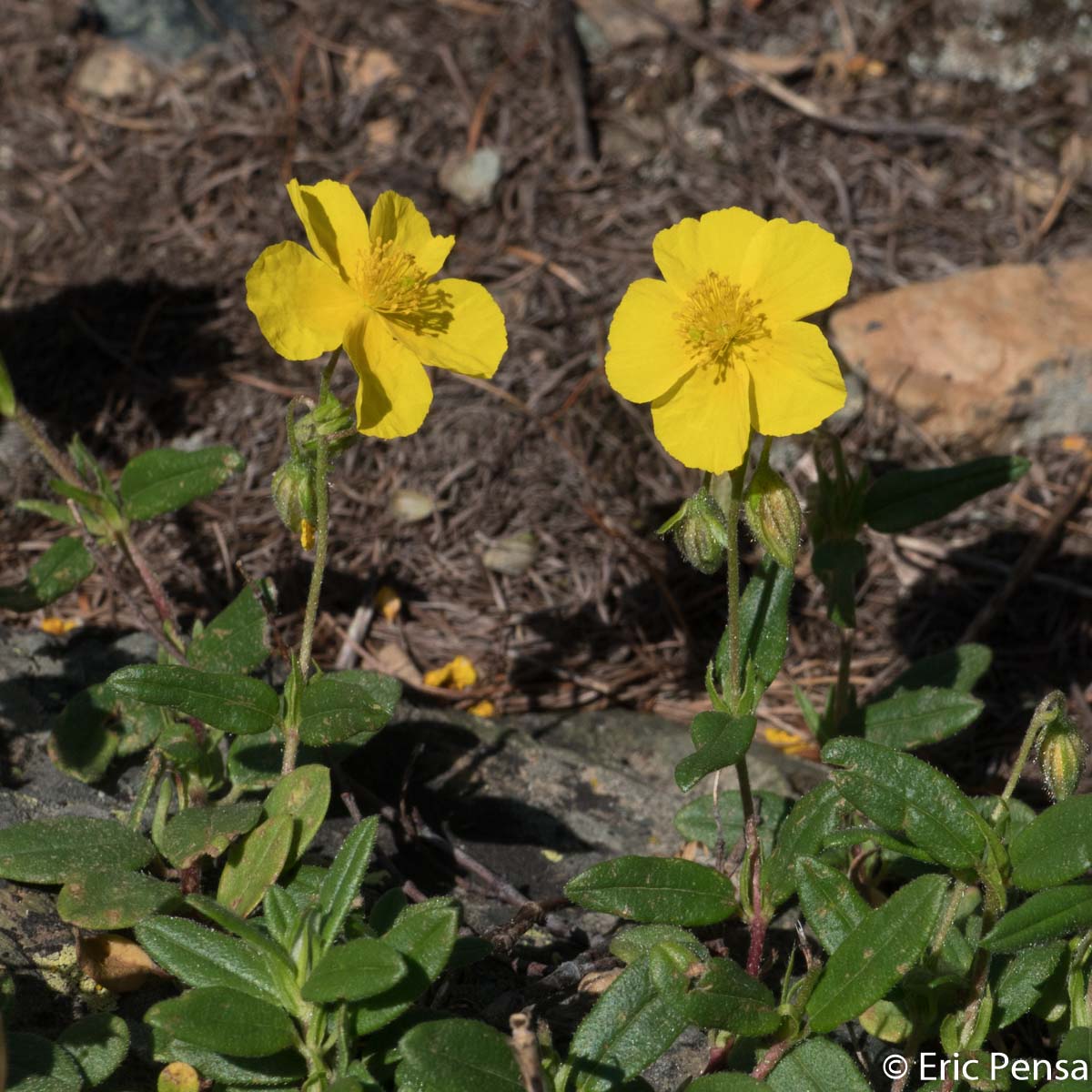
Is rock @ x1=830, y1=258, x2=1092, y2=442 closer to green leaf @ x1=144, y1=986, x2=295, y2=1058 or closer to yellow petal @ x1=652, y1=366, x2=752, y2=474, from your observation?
yellow petal @ x1=652, y1=366, x2=752, y2=474

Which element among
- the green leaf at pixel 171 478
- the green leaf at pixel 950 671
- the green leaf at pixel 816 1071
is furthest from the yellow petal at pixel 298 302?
the green leaf at pixel 950 671

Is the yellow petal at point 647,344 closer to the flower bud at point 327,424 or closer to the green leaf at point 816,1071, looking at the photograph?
the flower bud at point 327,424

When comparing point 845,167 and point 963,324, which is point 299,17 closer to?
point 845,167

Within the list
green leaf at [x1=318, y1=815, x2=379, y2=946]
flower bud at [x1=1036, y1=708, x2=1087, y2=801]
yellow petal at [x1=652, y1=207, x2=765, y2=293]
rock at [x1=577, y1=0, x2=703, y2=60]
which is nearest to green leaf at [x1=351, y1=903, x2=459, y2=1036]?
green leaf at [x1=318, y1=815, x2=379, y2=946]

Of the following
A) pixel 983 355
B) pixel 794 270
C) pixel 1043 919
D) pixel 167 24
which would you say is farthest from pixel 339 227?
pixel 167 24

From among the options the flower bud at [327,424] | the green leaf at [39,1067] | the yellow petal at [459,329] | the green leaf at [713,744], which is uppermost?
the yellow petal at [459,329]

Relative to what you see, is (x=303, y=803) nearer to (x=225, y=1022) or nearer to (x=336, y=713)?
(x=336, y=713)

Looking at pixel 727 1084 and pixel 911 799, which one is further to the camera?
pixel 911 799

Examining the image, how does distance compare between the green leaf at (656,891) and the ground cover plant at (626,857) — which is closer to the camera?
the ground cover plant at (626,857)

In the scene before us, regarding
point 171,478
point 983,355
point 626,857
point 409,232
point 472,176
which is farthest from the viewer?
point 472,176
